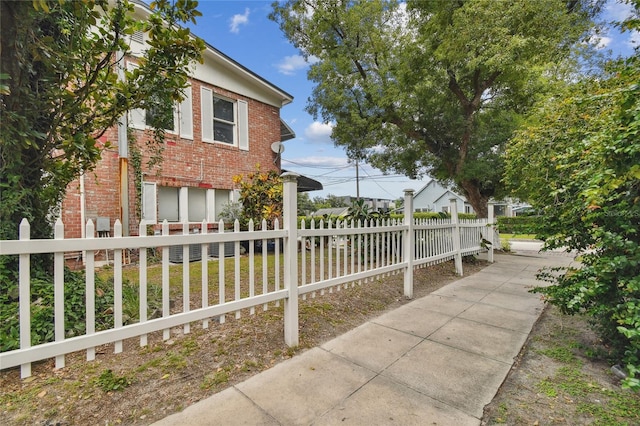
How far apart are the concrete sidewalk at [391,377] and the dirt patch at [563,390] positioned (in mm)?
118

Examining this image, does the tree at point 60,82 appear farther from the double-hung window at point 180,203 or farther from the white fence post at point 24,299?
the double-hung window at point 180,203

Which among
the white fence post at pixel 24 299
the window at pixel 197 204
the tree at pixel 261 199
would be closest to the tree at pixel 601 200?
the white fence post at pixel 24 299

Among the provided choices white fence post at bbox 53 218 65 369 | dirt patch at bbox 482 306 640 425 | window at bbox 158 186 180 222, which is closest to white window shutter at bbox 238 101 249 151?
window at bbox 158 186 180 222

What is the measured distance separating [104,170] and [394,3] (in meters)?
9.12

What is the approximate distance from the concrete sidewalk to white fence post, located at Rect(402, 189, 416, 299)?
0.67 meters

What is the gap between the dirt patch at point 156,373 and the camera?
1951 mm

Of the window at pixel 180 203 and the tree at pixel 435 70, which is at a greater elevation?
the tree at pixel 435 70

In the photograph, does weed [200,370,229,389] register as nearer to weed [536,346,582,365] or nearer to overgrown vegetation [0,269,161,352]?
overgrown vegetation [0,269,161,352]

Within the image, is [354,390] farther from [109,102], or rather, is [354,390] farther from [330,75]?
[330,75]

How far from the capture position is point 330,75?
28.2 ft

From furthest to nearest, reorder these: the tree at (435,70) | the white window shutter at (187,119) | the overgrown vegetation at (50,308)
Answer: the white window shutter at (187,119), the tree at (435,70), the overgrown vegetation at (50,308)

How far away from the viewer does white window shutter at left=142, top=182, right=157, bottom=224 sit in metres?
7.35

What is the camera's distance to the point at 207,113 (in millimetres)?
8680

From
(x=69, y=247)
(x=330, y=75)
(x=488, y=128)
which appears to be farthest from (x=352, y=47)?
(x=69, y=247)
